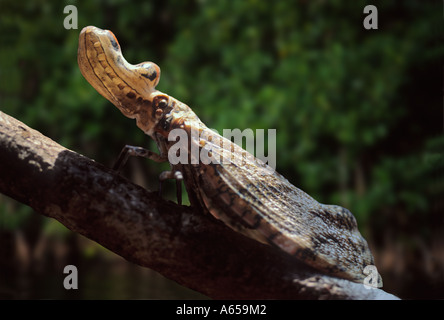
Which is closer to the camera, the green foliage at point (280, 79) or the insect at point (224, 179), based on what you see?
the insect at point (224, 179)

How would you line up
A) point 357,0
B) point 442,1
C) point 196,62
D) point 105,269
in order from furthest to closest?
point 196,62 < point 357,0 < point 442,1 < point 105,269

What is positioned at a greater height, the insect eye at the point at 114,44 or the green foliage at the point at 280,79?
the green foliage at the point at 280,79

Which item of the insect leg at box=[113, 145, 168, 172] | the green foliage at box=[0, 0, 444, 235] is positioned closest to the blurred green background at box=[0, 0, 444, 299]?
the green foliage at box=[0, 0, 444, 235]

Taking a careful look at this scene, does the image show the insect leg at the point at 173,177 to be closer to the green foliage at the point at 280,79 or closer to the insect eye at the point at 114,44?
the insect eye at the point at 114,44

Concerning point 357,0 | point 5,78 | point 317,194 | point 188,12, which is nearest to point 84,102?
point 5,78

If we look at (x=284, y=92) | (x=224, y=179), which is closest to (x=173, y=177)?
(x=224, y=179)

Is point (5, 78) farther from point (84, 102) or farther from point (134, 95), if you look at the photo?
point (134, 95)

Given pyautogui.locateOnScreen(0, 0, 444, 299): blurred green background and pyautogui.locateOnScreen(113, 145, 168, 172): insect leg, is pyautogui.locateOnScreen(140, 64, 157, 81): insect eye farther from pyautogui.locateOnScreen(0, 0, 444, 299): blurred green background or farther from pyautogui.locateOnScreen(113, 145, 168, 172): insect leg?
pyautogui.locateOnScreen(0, 0, 444, 299): blurred green background

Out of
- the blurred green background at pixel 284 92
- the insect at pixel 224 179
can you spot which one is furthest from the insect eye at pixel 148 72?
the blurred green background at pixel 284 92
